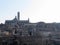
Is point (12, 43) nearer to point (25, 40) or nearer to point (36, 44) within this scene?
point (25, 40)

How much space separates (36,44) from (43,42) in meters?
1.04

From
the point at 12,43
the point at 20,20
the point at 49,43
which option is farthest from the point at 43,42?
the point at 20,20

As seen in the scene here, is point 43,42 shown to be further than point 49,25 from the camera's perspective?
No

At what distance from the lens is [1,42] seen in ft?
70.1

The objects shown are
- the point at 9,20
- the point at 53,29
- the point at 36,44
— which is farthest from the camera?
the point at 9,20

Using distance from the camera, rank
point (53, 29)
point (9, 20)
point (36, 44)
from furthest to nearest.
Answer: point (9, 20), point (53, 29), point (36, 44)

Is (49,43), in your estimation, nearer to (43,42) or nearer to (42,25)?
(43,42)

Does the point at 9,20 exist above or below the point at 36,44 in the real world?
above

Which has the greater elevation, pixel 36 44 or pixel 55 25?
pixel 55 25

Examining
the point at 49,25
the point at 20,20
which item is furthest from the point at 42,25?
the point at 20,20

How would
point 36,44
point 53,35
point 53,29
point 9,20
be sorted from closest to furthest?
point 36,44 → point 53,35 → point 53,29 → point 9,20

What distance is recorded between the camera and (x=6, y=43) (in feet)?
71.1

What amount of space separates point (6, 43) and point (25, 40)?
248 centimetres

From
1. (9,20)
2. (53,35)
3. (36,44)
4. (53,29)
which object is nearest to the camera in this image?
(36,44)
